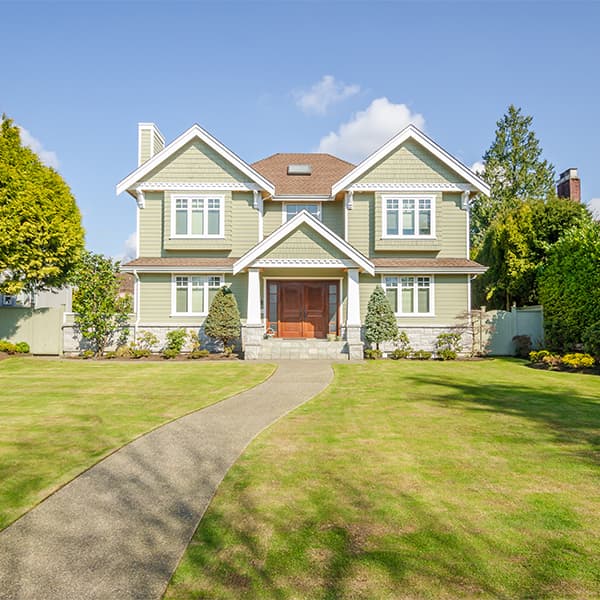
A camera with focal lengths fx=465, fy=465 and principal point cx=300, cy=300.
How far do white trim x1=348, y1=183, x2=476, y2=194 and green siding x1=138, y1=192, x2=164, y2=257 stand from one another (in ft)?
28.5

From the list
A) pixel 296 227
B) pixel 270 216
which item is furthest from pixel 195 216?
pixel 296 227

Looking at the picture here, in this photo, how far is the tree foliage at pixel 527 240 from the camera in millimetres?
A: 23522

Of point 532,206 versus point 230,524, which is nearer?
point 230,524

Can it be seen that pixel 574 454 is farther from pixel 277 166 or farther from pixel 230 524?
pixel 277 166

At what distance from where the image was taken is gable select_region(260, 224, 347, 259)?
17938mm

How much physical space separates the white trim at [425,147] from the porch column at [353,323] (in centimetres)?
462

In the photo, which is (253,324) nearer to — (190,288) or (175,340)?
(175,340)

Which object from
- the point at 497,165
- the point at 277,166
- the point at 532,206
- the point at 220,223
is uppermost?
the point at 497,165

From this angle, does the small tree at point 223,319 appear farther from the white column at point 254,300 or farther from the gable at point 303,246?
the gable at point 303,246

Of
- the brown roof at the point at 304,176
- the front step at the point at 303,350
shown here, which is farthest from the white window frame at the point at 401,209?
the front step at the point at 303,350

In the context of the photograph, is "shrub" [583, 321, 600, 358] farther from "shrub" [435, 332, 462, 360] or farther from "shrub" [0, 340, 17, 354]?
"shrub" [0, 340, 17, 354]

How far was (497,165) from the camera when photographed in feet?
132

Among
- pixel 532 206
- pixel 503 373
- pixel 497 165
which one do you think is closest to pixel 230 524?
pixel 503 373

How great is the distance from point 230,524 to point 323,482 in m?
1.33
